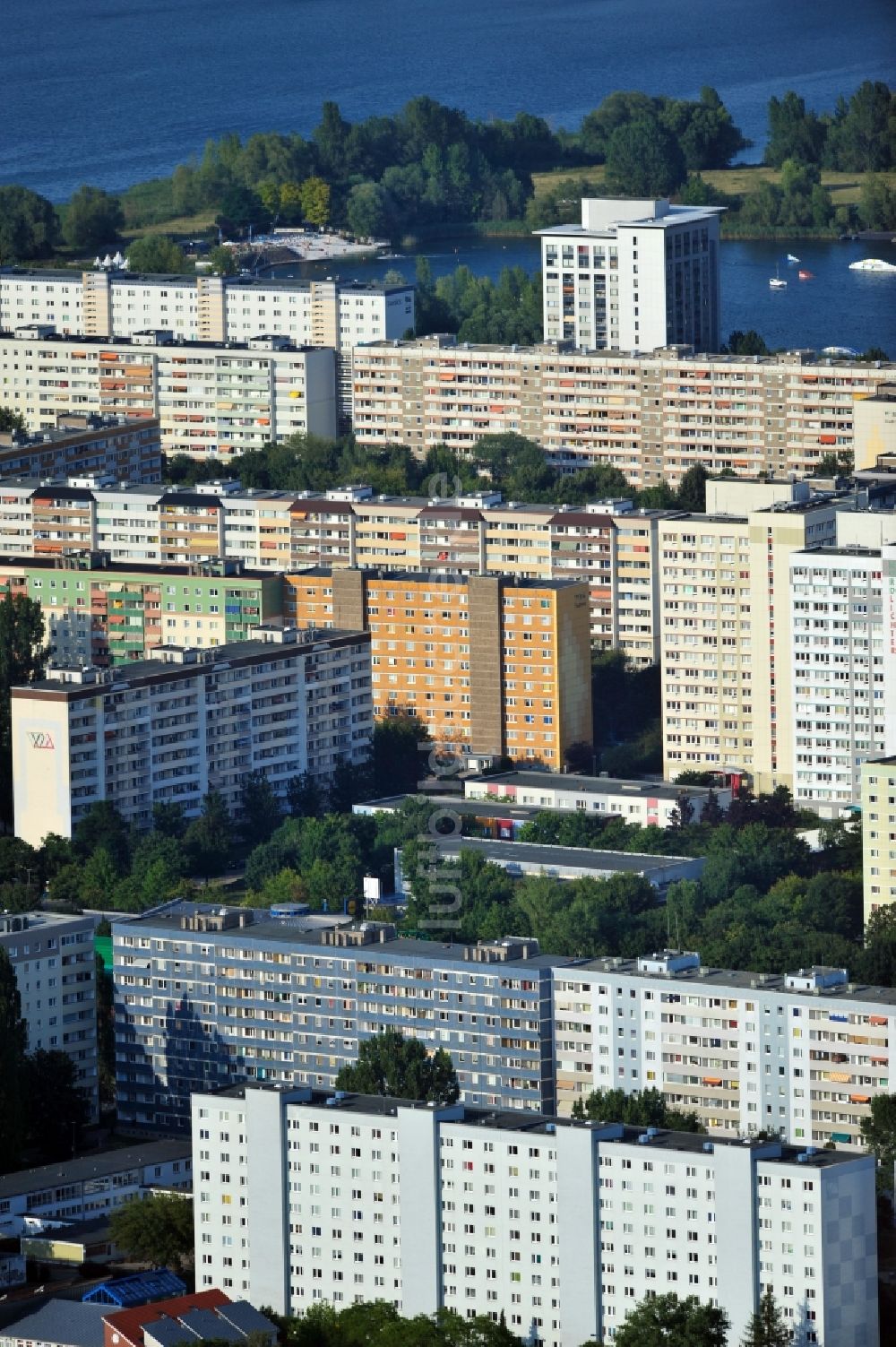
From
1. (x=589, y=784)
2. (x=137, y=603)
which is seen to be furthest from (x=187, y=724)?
(x=137, y=603)

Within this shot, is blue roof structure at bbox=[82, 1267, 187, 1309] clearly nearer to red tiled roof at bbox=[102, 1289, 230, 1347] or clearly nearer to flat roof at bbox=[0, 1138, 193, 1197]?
red tiled roof at bbox=[102, 1289, 230, 1347]

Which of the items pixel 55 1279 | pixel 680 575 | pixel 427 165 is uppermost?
pixel 427 165

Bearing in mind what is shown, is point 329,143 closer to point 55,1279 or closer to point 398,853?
point 398,853

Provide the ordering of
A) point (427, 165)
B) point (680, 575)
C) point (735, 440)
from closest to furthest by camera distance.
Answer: point (680, 575), point (735, 440), point (427, 165)

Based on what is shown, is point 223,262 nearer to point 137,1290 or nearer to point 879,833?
point 879,833

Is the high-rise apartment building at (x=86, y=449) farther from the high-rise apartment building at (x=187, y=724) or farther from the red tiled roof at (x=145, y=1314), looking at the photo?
the red tiled roof at (x=145, y=1314)

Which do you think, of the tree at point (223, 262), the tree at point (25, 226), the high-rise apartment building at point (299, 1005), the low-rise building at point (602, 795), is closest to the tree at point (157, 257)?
the tree at point (223, 262)

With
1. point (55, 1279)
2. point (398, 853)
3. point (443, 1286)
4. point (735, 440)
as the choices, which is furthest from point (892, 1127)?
point (735, 440)
